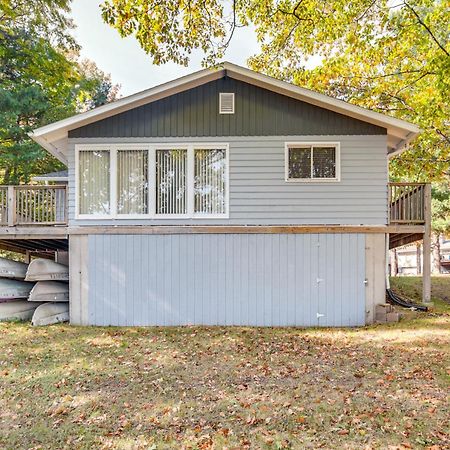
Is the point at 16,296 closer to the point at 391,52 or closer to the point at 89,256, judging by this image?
the point at 89,256

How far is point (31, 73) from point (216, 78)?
28.2ft

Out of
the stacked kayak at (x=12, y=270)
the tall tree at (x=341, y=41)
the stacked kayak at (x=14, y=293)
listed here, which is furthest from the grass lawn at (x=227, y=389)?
the tall tree at (x=341, y=41)

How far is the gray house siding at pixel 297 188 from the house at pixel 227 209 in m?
0.02

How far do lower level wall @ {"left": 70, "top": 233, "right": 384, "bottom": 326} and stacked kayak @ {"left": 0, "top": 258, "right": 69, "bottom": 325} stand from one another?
0.71 m

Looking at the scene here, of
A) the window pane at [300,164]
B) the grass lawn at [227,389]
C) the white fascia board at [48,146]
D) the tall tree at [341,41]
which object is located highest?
the tall tree at [341,41]

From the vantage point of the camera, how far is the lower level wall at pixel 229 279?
818 cm

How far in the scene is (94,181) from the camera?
8391 mm

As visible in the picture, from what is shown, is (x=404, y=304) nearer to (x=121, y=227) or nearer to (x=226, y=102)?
(x=226, y=102)

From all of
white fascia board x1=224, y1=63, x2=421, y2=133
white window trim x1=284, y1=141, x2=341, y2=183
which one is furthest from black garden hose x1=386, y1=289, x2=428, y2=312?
white fascia board x1=224, y1=63, x2=421, y2=133

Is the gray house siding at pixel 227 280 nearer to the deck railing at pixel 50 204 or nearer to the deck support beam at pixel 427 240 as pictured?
the deck railing at pixel 50 204

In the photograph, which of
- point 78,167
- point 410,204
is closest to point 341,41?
point 410,204

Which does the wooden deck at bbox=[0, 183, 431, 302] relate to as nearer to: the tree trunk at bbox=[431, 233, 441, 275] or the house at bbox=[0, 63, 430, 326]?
the house at bbox=[0, 63, 430, 326]

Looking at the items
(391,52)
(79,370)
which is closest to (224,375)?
(79,370)

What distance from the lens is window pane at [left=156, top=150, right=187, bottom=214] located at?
830 cm
